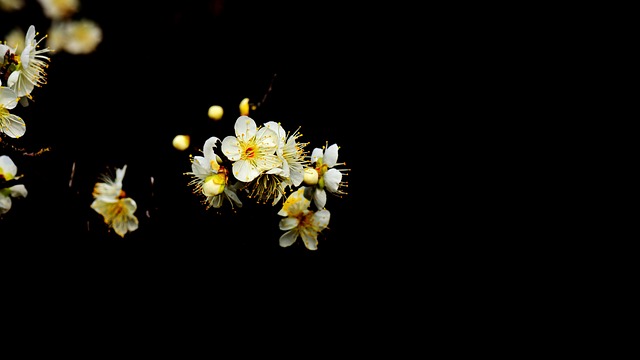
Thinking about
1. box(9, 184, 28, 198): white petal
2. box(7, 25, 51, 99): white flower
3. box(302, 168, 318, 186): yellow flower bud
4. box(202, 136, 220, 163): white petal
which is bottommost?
box(9, 184, 28, 198): white petal

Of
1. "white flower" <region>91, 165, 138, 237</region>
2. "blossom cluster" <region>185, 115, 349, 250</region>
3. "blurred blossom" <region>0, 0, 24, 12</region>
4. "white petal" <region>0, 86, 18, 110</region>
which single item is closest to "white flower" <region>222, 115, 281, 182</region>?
"blossom cluster" <region>185, 115, 349, 250</region>

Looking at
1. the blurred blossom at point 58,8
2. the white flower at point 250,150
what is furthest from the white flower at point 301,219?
the blurred blossom at point 58,8

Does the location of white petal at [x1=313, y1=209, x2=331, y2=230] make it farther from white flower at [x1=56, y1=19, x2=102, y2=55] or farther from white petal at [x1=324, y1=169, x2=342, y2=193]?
white flower at [x1=56, y1=19, x2=102, y2=55]

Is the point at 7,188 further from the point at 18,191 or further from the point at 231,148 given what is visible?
the point at 231,148

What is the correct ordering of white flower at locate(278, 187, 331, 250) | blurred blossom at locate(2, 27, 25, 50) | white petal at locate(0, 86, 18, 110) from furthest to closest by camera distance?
blurred blossom at locate(2, 27, 25, 50), white flower at locate(278, 187, 331, 250), white petal at locate(0, 86, 18, 110)

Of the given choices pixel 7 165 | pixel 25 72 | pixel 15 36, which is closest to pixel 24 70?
pixel 25 72

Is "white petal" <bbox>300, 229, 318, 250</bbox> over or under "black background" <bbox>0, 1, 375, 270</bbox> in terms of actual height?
under
